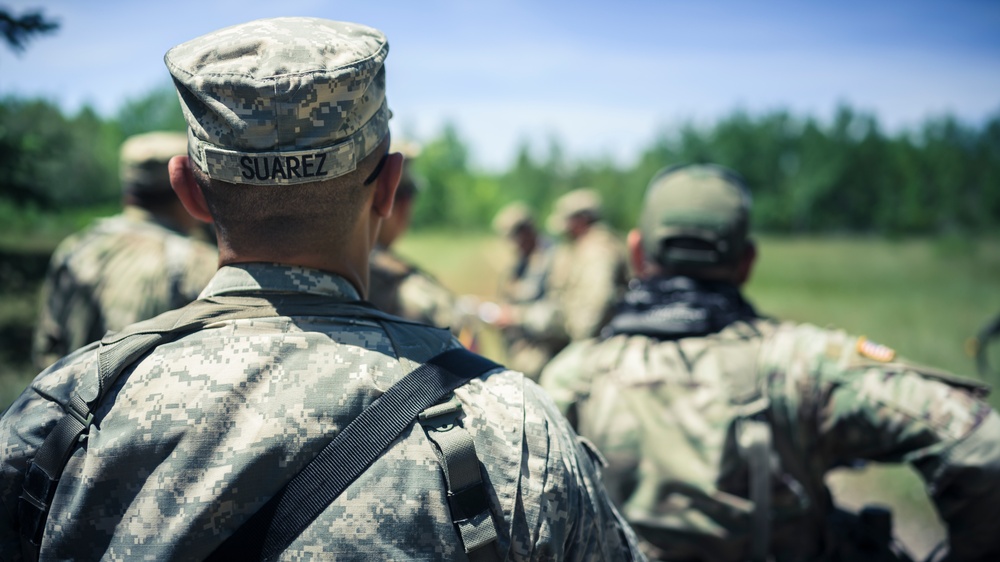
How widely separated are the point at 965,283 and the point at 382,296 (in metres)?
14.7

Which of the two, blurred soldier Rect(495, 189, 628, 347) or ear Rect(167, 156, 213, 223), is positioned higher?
ear Rect(167, 156, 213, 223)

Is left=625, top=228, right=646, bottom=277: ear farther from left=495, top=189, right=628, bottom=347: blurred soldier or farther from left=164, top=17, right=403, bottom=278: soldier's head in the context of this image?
left=495, top=189, right=628, bottom=347: blurred soldier

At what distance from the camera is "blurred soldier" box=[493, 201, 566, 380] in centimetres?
745

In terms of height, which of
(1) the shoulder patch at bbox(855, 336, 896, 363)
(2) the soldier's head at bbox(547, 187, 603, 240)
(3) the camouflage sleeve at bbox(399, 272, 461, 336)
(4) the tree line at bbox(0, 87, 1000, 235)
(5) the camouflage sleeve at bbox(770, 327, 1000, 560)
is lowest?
(4) the tree line at bbox(0, 87, 1000, 235)

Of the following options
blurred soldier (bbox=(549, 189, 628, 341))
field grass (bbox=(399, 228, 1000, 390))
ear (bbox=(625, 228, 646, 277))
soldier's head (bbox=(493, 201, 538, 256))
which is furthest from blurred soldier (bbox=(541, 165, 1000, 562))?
soldier's head (bbox=(493, 201, 538, 256))

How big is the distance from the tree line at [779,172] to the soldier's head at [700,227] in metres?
12.9

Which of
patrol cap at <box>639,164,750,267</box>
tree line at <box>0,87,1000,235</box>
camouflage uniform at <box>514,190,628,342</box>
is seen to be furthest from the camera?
tree line at <box>0,87,1000,235</box>

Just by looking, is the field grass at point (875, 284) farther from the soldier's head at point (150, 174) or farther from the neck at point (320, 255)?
the soldier's head at point (150, 174)

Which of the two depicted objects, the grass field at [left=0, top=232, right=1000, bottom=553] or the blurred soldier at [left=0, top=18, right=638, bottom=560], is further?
the grass field at [left=0, top=232, right=1000, bottom=553]

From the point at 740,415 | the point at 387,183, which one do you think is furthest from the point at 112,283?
the point at 740,415

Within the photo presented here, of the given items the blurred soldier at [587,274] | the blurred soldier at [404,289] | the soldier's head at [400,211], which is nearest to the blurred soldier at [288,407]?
the blurred soldier at [404,289]

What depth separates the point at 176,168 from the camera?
1.43 meters

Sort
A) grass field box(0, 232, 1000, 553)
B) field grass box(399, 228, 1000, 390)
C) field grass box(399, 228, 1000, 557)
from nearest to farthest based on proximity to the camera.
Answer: field grass box(399, 228, 1000, 557), grass field box(0, 232, 1000, 553), field grass box(399, 228, 1000, 390)

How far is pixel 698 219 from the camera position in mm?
2547
